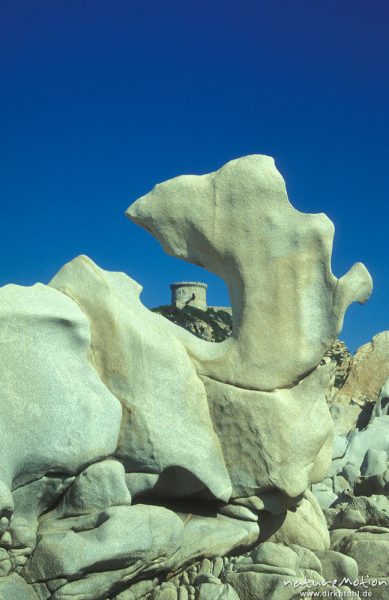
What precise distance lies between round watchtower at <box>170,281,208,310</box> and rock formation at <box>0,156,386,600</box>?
21.7m

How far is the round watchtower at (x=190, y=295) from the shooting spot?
1222 inches

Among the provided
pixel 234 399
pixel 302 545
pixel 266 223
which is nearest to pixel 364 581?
pixel 302 545

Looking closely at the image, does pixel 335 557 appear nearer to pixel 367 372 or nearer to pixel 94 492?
pixel 94 492

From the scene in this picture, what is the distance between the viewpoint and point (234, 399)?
8594 mm

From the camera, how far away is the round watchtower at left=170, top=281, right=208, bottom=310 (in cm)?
3103

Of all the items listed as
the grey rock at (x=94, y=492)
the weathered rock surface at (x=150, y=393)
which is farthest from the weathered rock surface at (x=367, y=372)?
the grey rock at (x=94, y=492)

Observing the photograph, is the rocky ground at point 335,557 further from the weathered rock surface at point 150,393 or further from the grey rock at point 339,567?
the weathered rock surface at point 150,393

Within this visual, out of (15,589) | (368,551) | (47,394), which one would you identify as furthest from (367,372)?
(15,589)

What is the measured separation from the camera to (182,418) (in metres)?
8.38

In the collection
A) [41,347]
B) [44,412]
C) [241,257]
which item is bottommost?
[44,412]

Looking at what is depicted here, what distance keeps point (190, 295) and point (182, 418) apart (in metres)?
23.2

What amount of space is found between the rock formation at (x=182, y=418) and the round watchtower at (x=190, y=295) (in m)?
21.7

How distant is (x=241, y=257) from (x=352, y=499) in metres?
2.79

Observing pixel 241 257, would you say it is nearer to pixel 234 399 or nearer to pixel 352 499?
pixel 234 399
